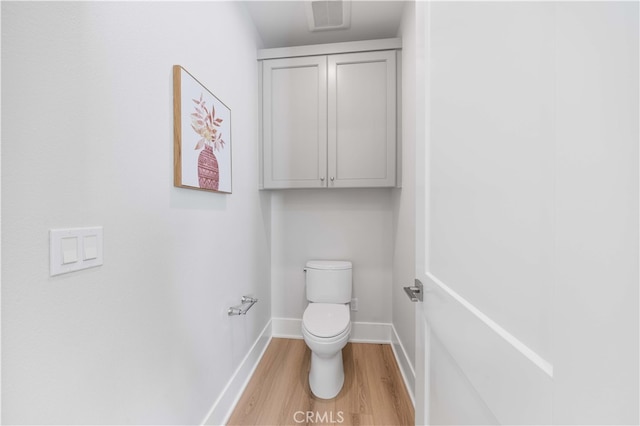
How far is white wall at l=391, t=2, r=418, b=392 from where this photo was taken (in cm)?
148

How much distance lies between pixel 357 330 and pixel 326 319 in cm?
65

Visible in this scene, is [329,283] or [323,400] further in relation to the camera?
[329,283]

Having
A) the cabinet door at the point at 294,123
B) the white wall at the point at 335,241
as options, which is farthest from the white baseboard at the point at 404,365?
the cabinet door at the point at 294,123

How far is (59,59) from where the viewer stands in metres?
0.57

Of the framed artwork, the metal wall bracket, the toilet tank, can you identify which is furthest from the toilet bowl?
the framed artwork

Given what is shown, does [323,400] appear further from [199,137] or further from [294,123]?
[294,123]

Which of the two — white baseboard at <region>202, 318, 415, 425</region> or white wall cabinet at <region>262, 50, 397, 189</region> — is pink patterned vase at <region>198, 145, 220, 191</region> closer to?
white wall cabinet at <region>262, 50, 397, 189</region>

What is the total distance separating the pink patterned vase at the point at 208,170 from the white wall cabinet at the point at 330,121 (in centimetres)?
75

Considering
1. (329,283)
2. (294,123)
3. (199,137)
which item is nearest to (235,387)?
(329,283)

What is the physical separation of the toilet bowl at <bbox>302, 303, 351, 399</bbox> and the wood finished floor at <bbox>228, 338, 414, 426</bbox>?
0.18ft

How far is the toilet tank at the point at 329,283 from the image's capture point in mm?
1990

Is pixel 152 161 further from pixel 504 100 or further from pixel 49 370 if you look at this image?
pixel 504 100

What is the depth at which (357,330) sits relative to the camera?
7.06 feet

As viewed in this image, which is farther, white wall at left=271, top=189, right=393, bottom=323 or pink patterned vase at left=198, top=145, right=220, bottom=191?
white wall at left=271, top=189, right=393, bottom=323
